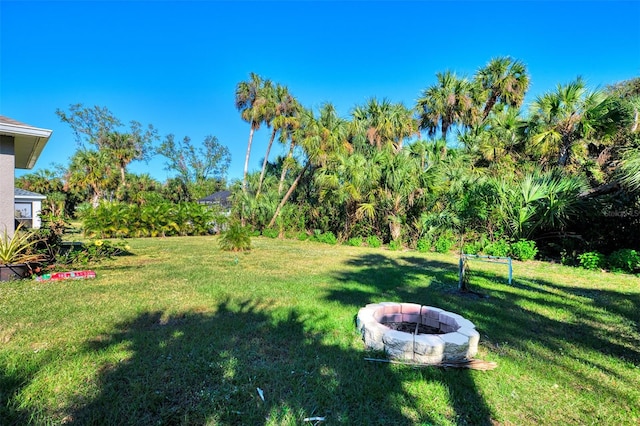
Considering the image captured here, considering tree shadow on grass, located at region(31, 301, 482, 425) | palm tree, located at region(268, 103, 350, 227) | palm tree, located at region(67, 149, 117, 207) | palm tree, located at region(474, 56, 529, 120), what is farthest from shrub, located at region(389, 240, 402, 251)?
palm tree, located at region(67, 149, 117, 207)

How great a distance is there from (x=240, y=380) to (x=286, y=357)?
0.53 m

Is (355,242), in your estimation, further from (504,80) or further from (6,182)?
(504,80)

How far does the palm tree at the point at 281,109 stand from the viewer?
53.7ft


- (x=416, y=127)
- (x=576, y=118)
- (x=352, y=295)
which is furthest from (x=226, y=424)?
(x=416, y=127)

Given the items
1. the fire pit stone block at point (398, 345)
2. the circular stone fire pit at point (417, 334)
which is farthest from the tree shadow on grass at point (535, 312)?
the fire pit stone block at point (398, 345)

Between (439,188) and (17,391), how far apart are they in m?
11.2

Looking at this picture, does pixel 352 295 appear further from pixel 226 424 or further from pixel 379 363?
pixel 226 424

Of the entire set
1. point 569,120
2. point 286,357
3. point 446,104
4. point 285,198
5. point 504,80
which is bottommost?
point 286,357

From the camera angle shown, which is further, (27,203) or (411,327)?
(27,203)

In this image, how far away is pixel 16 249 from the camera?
18.6 feet

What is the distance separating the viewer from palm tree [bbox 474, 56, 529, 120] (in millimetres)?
16266

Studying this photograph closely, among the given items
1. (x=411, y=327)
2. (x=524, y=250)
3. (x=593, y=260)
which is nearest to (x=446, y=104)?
(x=524, y=250)

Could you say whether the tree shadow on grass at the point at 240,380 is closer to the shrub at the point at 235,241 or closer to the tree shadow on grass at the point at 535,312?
the tree shadow on grass at the point at 535,312

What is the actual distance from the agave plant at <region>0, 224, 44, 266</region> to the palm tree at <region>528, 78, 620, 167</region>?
12.7 m
